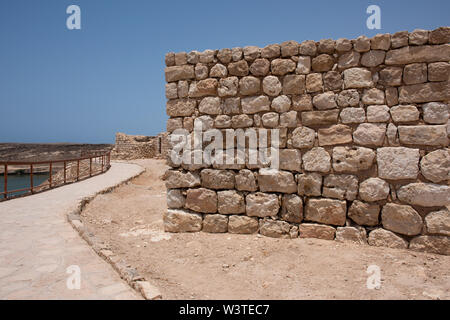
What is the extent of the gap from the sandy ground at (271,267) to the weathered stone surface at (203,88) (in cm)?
228

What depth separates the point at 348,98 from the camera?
4066 mm

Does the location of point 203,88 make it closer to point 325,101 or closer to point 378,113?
point 325,101

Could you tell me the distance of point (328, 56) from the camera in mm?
4160

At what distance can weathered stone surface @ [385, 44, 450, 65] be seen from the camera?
3.71 m

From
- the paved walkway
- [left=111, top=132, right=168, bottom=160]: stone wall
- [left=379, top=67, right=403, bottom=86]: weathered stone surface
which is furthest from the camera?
[left=111, top=132, right=168, bottom=160]: stone wall

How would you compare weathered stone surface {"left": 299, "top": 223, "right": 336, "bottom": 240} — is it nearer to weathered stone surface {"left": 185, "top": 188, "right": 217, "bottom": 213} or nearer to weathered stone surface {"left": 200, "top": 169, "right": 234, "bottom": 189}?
weathered stone surface {"left": 200, "top": 169, "right": 234, "bottom": 189}

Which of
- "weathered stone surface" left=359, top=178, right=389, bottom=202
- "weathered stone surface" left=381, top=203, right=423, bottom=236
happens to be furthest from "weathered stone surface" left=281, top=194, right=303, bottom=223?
"weathered stone surface" left=381, top=203, right=423, bottom=236

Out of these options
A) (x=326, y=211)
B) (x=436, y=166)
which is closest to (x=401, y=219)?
(x=436, y=166)

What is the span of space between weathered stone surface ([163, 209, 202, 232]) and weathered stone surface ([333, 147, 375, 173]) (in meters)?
2.30

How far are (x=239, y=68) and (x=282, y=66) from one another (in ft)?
2.20

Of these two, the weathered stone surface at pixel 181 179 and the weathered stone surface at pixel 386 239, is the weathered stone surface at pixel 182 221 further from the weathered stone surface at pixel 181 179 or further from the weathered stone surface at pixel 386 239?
the weathered stone surface at pixel 386 239

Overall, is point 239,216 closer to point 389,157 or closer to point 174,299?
point 174,299

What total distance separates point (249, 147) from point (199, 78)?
1.41m

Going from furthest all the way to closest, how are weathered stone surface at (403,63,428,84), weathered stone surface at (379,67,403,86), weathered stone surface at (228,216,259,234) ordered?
weathered stone surface at (228,216,259,234) → weathered stone surface at (379,67,403,86) → weathered stone surface at (403,63,428,84)
